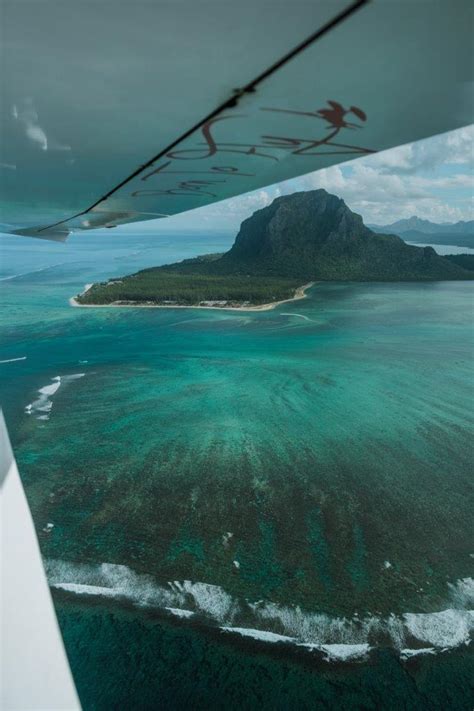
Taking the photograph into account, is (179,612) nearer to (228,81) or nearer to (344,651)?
(344,651)

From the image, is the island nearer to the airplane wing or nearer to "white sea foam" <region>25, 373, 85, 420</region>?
"white sea foam" <region>25, 373, 85, 420</region>

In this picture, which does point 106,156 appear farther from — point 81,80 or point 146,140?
point 81,80

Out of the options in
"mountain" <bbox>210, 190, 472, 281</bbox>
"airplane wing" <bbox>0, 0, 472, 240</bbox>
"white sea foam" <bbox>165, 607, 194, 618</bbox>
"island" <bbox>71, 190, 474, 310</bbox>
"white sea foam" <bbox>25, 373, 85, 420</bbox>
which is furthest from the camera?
"mountain" <bbox>210, 190, 472, 281</bbox>

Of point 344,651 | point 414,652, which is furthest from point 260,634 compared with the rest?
point 414,652

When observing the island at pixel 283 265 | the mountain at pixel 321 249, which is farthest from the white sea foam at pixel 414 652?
the mountain at pixel 321 249

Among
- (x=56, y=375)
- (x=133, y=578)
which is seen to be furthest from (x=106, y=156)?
(x=56, y=375)

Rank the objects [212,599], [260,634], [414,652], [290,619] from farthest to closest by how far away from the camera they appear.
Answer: [212,599]
[290,619]
[260,634]
[414,652]

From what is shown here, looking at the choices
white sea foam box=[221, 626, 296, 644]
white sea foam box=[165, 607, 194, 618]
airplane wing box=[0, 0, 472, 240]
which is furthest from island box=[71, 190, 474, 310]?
airplane wing box=[0, 0, 472, 240]
